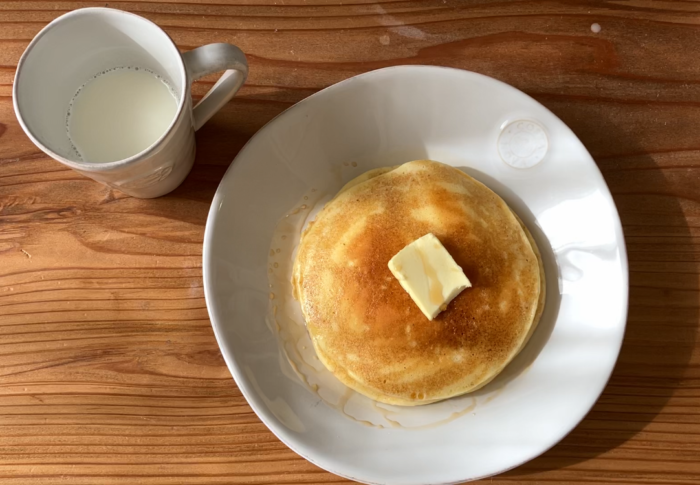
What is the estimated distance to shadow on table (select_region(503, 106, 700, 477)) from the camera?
91cm

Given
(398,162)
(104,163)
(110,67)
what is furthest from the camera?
(398,162)

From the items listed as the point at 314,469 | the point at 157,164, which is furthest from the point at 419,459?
the point at 157,164

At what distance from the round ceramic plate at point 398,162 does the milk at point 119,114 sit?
14 centimetres

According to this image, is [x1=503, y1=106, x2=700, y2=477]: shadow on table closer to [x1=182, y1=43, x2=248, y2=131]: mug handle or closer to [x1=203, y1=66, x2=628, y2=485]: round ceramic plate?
[x1=203, y1=66, x2=628, y2=485]: round ceramic plate

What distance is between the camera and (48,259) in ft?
3.09

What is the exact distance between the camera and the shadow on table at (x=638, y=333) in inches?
35.7

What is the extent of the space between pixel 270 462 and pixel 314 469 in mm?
76

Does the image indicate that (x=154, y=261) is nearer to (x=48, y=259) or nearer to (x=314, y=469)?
(x=48, y=259)

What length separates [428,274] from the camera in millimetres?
794

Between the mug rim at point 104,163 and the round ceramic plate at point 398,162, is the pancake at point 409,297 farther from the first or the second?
the mug rim at point 104,163

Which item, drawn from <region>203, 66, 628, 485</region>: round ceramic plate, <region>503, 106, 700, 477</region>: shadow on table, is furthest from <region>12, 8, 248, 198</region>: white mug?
<region>503, 106, 700, 477</region>: shadow on table

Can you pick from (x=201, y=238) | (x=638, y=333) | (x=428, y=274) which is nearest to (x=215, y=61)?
(x=201, y=238)

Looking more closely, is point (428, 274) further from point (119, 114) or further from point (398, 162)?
point (119, 114)

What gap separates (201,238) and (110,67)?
1.03 feet
